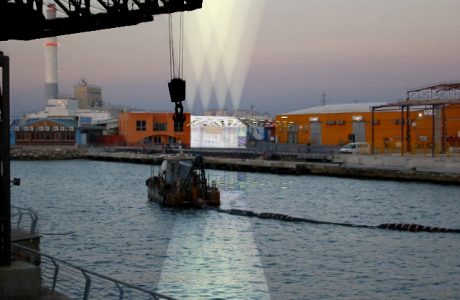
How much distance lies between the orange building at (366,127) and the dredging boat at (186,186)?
3245cm

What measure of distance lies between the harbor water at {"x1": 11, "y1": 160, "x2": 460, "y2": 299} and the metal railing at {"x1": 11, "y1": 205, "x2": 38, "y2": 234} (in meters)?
1.37

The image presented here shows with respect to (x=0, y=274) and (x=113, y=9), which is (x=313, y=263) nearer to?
(x=113, y=9)

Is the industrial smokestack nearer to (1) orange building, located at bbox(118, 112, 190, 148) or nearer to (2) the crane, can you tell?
(1) orange building, located at bbox(118, 112, 190, 148)

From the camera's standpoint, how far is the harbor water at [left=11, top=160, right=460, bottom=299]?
23.8m

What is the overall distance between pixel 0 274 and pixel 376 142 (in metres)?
81.2

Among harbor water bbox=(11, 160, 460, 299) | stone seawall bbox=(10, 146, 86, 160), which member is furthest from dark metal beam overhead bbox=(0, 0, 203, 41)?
stone seawall bbox=(10, 146, 86, 160)

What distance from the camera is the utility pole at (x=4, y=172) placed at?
1112cm

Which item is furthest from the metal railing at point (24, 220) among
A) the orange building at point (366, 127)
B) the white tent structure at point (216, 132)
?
the white tent structure at point (216, 132)

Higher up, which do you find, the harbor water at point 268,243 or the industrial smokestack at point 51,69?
the industrial smokestack at point 51,69

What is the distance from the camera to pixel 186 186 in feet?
153

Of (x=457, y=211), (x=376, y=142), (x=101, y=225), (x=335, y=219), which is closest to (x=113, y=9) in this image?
(x=101, y=225)

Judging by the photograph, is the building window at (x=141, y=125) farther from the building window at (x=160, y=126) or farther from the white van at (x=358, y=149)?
the white van at (x=358, y=149)

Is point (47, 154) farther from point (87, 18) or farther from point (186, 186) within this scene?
point (87, 18)

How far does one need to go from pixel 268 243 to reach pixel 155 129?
294ft
